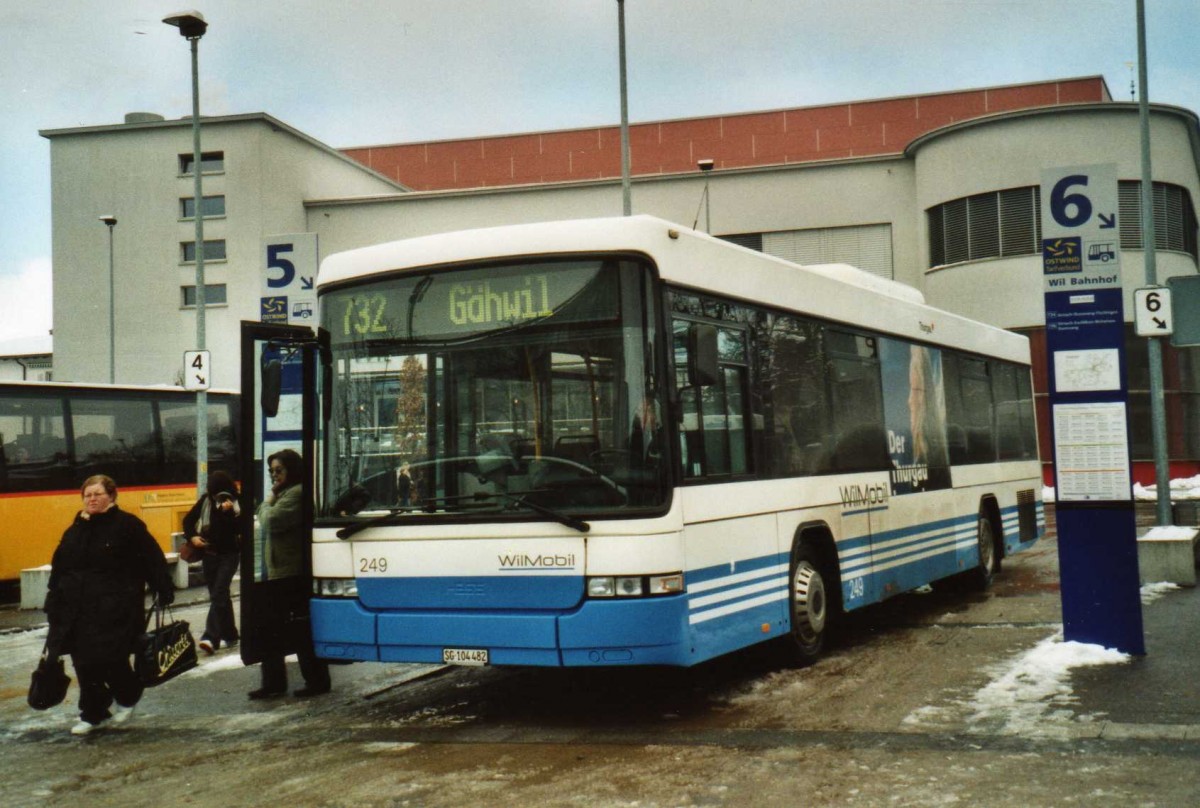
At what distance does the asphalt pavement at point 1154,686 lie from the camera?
7332 millimetres

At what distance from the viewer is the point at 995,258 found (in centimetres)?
3488

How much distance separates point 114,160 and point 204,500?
38022mm

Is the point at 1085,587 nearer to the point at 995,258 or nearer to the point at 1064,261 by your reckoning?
the point at 1064,261

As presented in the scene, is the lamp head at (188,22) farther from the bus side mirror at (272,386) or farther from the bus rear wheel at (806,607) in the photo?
the bus rear wheel at (806,607)

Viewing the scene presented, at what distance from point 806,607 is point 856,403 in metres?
2.07

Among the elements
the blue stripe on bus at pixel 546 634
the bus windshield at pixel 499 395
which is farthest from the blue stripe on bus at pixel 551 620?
the bus windshield at pixel 499 395

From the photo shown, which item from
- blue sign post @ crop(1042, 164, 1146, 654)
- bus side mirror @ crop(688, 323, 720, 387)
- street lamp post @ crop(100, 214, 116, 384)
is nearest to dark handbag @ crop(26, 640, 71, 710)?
bus side mirror @ crop(688, 323, 720, 387)

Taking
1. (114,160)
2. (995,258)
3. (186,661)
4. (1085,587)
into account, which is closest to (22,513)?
(186,661)

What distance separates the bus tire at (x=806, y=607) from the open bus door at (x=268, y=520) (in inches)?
135

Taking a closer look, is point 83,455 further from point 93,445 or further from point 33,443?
point 33,443

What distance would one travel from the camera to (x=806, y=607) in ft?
31.4

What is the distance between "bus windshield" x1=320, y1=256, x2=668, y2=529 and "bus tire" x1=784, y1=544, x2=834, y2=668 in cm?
236

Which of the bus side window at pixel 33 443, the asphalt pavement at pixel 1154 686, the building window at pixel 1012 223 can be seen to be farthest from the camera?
the building window at pixel 1012 223

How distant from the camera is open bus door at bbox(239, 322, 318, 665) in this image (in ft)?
28.4
